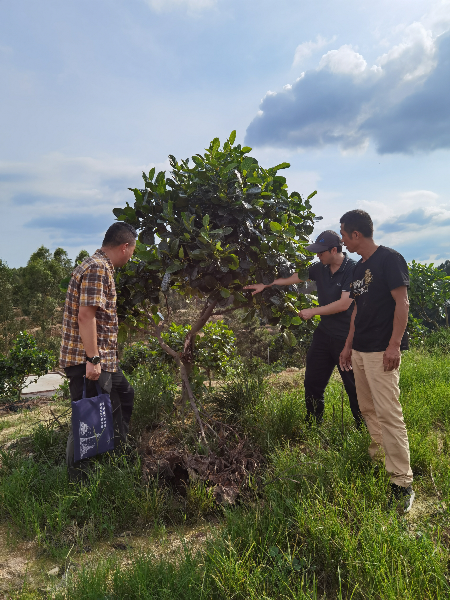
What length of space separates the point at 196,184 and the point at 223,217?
0.42 meters

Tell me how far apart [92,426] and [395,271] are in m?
2.65

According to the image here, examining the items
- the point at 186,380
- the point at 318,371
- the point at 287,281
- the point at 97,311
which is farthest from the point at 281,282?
the point at 97,311

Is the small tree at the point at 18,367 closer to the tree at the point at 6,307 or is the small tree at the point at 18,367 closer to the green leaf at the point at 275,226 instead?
the green leaf at the point at 275,226

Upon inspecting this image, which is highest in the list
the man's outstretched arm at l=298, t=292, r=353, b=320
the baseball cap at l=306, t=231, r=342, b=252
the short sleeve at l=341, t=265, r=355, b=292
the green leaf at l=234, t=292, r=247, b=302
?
the baseball cap at l=306, t=231, r=342, b=252

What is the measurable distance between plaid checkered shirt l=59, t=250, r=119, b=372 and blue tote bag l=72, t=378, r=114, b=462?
28cm

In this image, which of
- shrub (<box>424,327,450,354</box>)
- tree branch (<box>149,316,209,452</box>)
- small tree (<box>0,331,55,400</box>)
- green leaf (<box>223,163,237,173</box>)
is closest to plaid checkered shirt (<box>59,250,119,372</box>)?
tree branch (<box>149,316,209,452</box>)

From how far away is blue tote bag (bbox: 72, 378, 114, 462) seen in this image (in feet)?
10.4

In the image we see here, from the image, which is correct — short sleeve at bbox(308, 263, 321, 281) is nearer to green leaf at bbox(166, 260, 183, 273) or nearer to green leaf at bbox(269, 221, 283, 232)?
green leaf at bbox(269, 221, 283, 232)

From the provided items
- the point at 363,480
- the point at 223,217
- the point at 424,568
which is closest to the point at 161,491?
the point at 363,480

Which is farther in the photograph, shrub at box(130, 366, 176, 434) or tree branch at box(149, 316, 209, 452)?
shrub at box(130, 366, 176, 434)

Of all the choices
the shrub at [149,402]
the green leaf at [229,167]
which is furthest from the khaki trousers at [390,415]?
the shrub at [149,402]

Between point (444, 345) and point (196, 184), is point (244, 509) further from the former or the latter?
point (444, 345)

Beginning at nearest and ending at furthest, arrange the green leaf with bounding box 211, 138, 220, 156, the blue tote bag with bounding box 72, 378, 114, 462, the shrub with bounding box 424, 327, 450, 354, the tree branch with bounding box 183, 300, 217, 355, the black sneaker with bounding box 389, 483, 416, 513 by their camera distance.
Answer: the black sneaker with bounding box 389, 483, 416, 513
the blue tote bag with bounding box 72, 378, 114, 462
the green leaf with bounding box 211, 138, 220, 156
the tree branch with bounding box 183, 300, 217, 355
the shrub with bounding box 424, 327, 450, 354

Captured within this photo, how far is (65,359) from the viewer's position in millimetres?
3408
